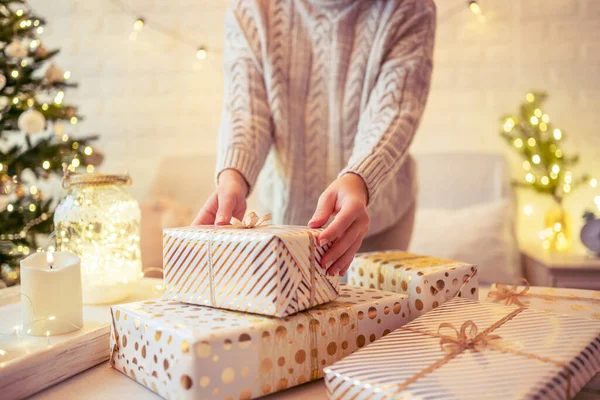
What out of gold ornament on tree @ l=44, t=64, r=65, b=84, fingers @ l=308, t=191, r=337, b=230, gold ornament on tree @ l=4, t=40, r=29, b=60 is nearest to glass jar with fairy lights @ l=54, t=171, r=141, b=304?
fingers @ l=308, t=191, r=337, b=230

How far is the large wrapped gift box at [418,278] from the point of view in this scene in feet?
2.21

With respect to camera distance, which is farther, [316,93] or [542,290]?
[316,93]

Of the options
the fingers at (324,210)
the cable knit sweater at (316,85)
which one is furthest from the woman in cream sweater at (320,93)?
the fingers at (324,210)

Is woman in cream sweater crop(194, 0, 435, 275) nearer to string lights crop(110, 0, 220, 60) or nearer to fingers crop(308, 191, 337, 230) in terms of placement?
fingers crop(308, 191, 337, 230)

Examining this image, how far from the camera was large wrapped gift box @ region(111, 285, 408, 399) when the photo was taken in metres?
0.49

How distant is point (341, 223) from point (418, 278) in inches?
5.7

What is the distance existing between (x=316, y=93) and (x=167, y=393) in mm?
777

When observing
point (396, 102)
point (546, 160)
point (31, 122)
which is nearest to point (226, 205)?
point (396, 102)

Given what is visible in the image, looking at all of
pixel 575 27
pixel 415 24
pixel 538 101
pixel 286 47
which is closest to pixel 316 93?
pixel 286 47

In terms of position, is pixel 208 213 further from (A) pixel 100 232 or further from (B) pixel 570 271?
(B) pixel 570 271

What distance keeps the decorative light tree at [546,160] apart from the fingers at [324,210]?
1695 mm

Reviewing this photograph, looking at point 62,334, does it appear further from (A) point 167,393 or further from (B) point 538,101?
(B) point 538,101

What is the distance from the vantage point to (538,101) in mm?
2111

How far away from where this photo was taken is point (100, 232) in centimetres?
90
